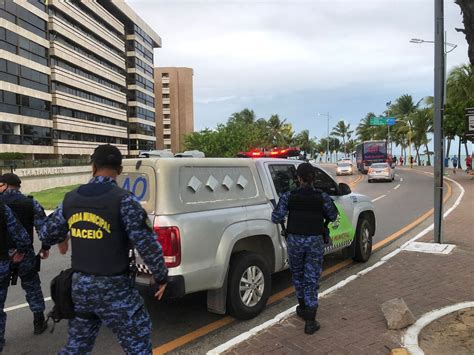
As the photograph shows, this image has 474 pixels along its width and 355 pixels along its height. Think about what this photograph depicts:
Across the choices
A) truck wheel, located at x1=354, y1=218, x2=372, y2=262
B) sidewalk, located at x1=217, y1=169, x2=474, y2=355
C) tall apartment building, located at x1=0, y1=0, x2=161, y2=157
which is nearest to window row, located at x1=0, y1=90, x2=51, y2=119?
tall apartment building, located at x1=0, y1=0, x2=161, y2=157

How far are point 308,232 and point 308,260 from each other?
0.97ft

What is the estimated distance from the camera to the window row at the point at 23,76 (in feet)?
129

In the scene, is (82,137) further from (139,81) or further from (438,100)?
(438,100)

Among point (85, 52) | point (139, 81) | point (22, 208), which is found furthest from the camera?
point (139, 81)

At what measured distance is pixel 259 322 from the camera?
15.6 feet

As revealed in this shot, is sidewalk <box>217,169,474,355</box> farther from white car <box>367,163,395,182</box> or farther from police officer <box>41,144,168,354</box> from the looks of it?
white car <box>367,163,395,182</box>

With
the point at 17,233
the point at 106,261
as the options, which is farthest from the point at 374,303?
the point at 17,233

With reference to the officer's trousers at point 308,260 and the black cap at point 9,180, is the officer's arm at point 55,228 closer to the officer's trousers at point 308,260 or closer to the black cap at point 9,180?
the black cap at point 9,180

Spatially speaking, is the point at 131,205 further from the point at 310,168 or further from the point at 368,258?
the point at 368,258

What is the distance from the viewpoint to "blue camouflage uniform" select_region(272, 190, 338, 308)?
4414mm

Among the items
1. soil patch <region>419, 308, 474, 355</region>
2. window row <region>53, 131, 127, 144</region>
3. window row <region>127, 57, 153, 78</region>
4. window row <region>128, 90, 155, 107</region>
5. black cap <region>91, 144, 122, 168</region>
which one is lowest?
soil patch <region>419, 308, 474, 355</region>

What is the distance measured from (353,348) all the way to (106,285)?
8.02 ft

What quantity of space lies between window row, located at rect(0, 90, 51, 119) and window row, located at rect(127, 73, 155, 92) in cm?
3088

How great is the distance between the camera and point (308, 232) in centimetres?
441
